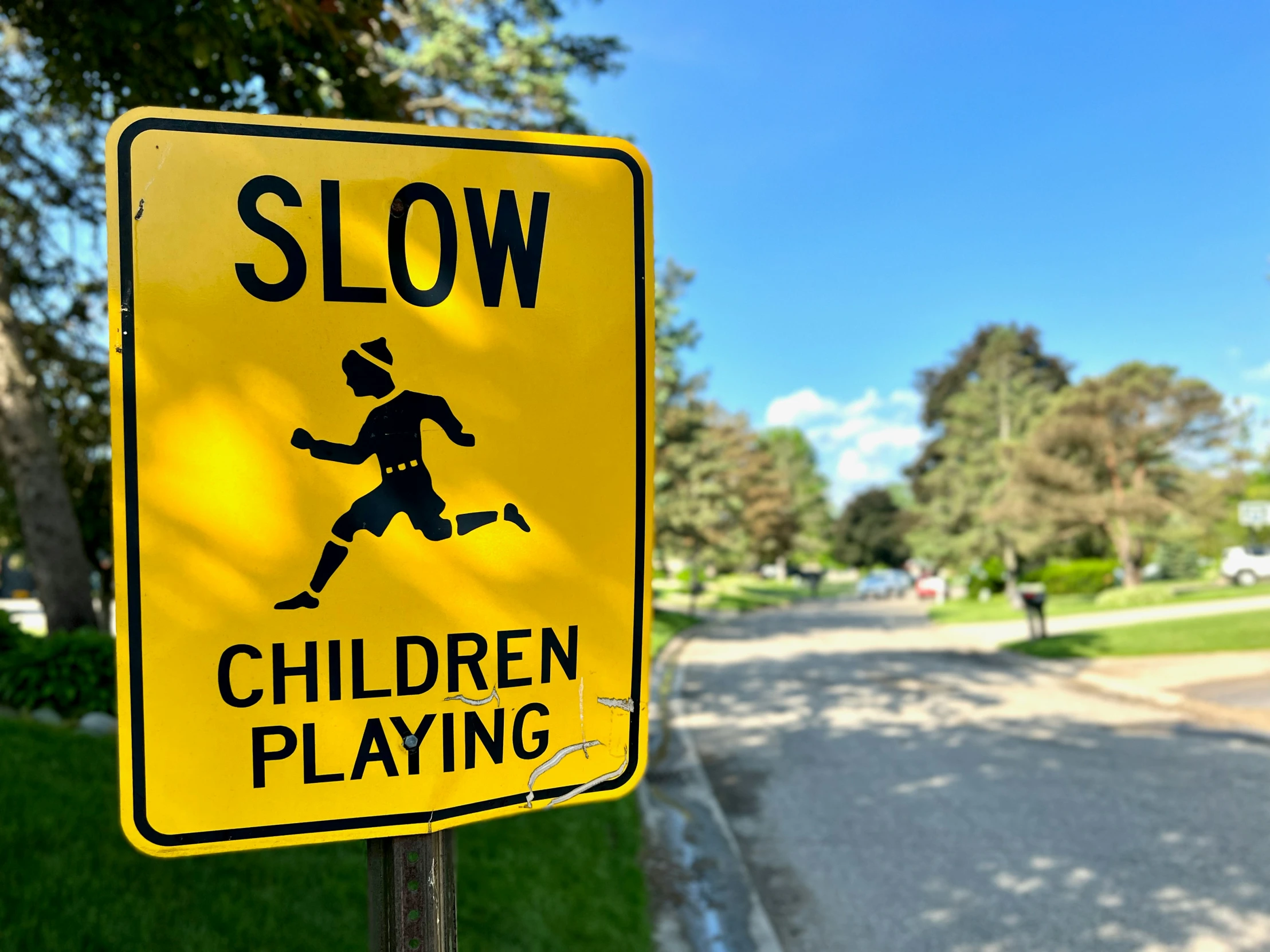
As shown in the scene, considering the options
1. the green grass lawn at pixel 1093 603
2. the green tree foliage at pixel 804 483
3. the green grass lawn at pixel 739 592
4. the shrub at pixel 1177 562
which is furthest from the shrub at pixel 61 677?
the green tree foliage at pixel 804 483

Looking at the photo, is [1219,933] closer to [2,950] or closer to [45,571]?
[2,950]

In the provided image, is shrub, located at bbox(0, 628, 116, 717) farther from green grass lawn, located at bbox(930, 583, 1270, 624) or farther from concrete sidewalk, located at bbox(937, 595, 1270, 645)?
green grass lawn, located at bbox(930, 583, 1270, 624)

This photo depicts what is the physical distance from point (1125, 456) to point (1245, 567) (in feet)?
30.4

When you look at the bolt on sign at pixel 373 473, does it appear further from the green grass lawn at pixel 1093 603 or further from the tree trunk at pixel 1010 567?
the tree trunk at pixel 1010 567

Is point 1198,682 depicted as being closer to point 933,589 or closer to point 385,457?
point 385,457

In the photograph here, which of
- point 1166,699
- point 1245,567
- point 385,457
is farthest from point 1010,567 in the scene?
point 385,457

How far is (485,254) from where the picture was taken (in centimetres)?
136

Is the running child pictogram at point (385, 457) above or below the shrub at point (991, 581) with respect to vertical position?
above

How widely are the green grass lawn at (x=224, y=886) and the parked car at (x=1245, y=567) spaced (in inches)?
1341

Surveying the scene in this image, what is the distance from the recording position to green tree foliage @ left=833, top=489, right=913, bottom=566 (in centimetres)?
6181

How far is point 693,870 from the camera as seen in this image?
19.4 feet

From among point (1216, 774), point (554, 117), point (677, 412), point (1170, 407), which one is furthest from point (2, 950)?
point (1170, 407)

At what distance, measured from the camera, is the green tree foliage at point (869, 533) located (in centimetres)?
6181

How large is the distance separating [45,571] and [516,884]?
547cm
